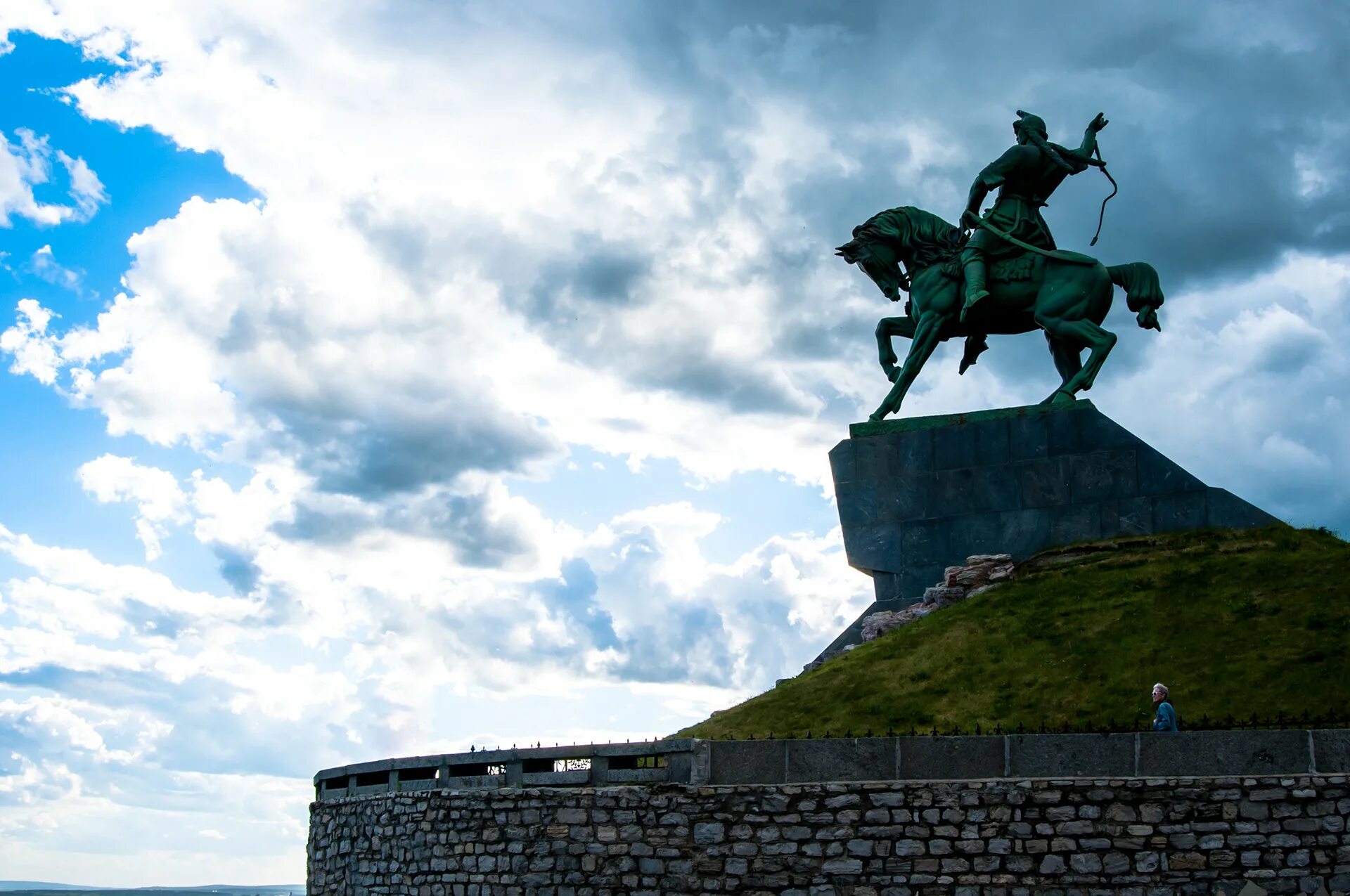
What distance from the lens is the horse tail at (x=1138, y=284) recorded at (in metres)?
25.2

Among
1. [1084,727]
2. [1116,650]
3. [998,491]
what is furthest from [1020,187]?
[1084,727]

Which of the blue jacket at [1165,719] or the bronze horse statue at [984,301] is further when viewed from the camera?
the bronze horse statue at [984,301]

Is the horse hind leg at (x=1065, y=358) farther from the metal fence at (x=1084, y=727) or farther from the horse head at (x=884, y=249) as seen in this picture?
the metal fence at (x=1084, y=727)

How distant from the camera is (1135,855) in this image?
43.0ft

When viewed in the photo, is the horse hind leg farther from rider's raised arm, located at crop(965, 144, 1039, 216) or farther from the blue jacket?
the blue jacket

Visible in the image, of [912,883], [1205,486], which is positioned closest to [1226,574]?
[1205,486]

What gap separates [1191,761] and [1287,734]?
91 centimetres

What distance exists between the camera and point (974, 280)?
25.1 m

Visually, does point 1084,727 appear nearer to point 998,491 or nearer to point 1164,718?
point 1164,718

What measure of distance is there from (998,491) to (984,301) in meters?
3.59

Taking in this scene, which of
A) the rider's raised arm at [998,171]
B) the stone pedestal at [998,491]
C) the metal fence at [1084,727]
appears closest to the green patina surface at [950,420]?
the stone pedestal at [998,491]

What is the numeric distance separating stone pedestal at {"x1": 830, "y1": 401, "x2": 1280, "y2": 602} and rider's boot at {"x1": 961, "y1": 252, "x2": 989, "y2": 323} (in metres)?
2.03

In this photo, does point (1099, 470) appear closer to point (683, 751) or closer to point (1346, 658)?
point (1346, 658)

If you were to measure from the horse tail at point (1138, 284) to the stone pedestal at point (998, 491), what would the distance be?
2348 mm
